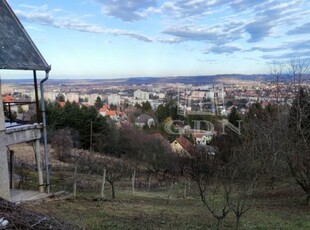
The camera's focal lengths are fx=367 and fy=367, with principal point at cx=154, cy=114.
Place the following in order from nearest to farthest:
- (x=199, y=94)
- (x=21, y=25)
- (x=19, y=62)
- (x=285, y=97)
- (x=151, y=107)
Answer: (x=19, y=62) → (x=21, y=25) → (x=285, y=97) → (x=199, y=94) → (x=151, y=107)

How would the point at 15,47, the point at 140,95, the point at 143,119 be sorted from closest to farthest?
the point at 15,47 → the point at 143,119 → the point at 140,95

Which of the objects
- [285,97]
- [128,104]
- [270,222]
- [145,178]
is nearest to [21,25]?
[270,222]

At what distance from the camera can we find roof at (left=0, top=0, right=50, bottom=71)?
37.1 feet

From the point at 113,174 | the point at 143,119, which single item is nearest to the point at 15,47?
the point at 113,174

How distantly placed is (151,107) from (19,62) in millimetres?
79676

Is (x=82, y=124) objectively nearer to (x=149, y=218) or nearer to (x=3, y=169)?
(x=3, y=169)

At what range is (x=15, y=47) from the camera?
12.0 metres

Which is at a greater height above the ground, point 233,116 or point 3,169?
point 3,169

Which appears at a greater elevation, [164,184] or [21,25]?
[21,25]

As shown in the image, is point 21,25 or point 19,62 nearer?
point 19,62

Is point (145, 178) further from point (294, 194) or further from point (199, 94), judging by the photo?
point (199, 94)

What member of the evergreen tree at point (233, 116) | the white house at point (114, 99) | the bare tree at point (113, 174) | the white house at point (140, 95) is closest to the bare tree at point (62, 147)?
the bare tree at point (113, 174)

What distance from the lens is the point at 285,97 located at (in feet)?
66.6

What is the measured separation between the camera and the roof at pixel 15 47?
1131cm
